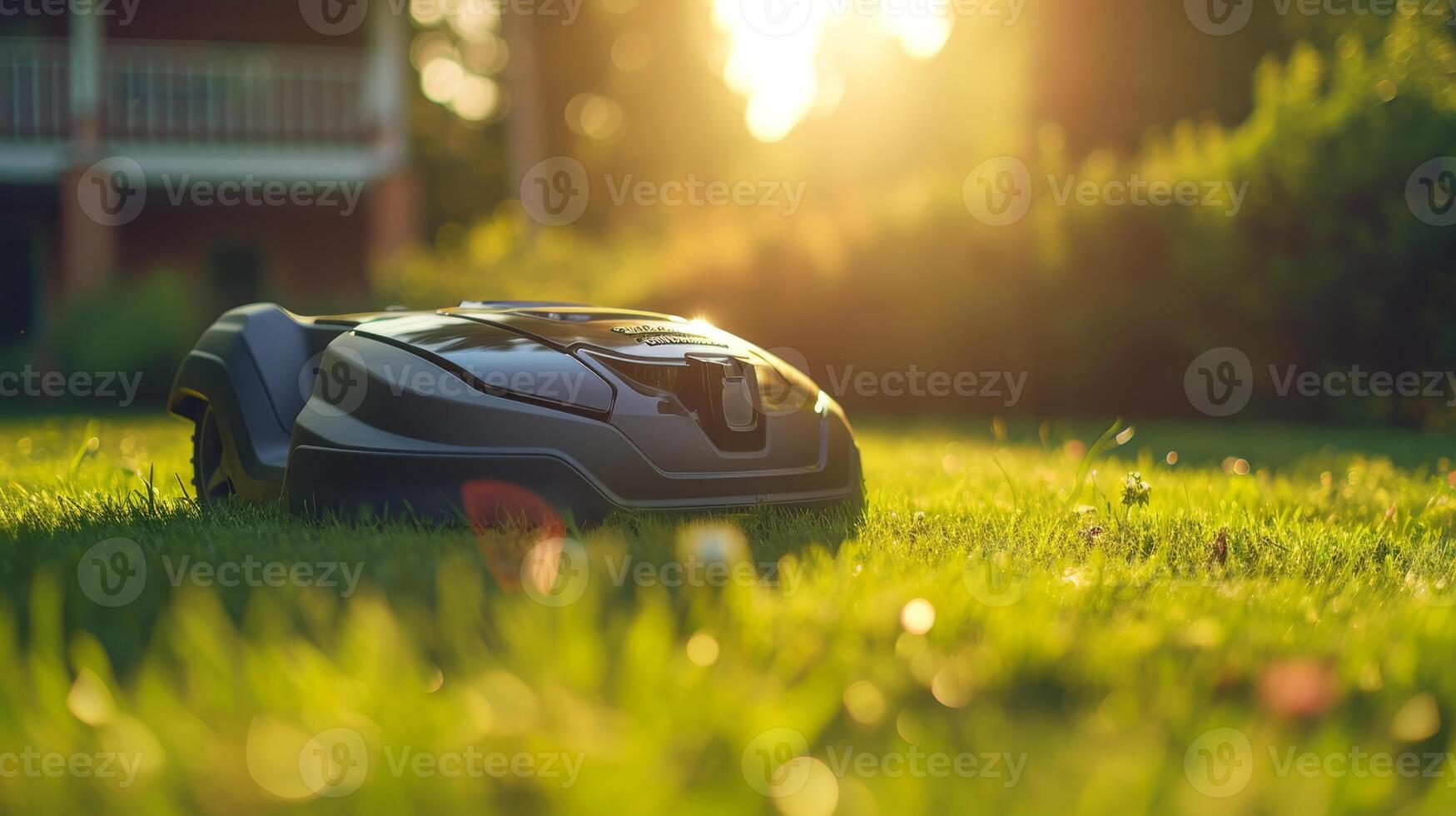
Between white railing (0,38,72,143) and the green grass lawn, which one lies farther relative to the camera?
white railing (0,38,72,143)

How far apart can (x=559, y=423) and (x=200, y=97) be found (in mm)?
16543

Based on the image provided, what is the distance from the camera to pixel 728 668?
2.01 meters

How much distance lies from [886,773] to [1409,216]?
925cm

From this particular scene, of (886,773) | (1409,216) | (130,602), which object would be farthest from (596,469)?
(1409,216)

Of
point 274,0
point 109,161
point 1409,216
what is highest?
point 274,0

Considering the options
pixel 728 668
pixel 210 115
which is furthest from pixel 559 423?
pixel 210 115

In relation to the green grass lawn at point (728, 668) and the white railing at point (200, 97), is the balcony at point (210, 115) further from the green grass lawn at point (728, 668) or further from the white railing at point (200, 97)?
the green grass lawn at point (728, 668)

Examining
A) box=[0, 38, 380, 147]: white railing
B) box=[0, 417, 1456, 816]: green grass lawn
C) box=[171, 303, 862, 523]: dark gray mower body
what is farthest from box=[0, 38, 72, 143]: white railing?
box=[171, 303, 862, 523]: dark gray mower body

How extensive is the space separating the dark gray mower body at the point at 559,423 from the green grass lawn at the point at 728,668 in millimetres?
116

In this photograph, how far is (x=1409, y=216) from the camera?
895 cm

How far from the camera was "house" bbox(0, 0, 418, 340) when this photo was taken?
52.4 ft

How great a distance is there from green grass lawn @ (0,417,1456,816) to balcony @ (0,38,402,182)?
13.9m

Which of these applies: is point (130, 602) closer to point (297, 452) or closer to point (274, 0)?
point (297, 452)

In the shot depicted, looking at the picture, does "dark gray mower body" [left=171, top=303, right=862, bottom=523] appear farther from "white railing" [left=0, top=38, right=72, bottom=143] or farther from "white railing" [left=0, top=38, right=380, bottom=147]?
"white railing" [left=0, top=38, right=72, bottom=143]
